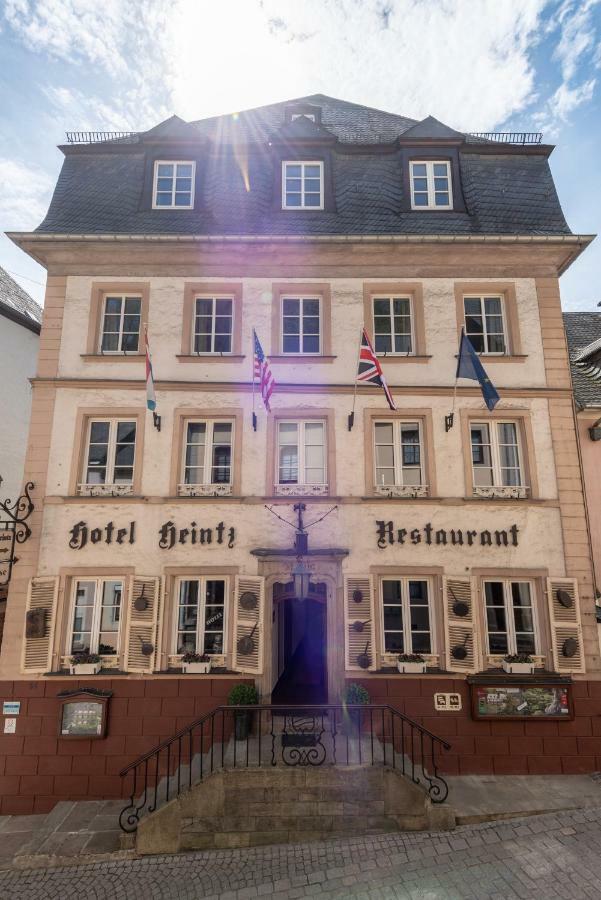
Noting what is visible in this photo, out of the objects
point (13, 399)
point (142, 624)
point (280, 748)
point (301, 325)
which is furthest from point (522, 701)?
point (13, 399)

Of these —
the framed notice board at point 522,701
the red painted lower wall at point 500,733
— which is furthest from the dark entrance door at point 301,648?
the framed notice board at point 522,701

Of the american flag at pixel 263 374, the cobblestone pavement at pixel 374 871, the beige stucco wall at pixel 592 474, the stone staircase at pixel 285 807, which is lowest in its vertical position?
the cobblestone pavement at pixel 374 871

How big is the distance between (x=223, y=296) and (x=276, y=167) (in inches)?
147

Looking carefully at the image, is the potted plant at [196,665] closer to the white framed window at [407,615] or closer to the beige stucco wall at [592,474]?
the white framed window at [407,615]

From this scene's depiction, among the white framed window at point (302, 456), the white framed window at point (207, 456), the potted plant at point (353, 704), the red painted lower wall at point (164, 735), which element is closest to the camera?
the potted plant at point (353, 704)

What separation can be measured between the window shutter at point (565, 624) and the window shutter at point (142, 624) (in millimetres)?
8239

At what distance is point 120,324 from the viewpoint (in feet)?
37.7

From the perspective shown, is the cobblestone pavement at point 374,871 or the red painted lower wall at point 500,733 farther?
the red painted lower wall at point 500,733

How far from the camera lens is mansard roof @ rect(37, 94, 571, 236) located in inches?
453

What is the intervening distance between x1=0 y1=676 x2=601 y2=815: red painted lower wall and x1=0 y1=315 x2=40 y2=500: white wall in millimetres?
7298

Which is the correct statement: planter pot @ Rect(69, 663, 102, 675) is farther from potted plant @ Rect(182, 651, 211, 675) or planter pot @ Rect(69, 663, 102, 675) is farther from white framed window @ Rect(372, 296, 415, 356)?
white framed window @ Rect(372, 296, 415, 356)

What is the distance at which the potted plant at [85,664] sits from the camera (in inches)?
380

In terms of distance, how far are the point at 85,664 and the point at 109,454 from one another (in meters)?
4.42

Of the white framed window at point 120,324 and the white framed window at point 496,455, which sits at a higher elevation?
the white framed window at point 120,324
